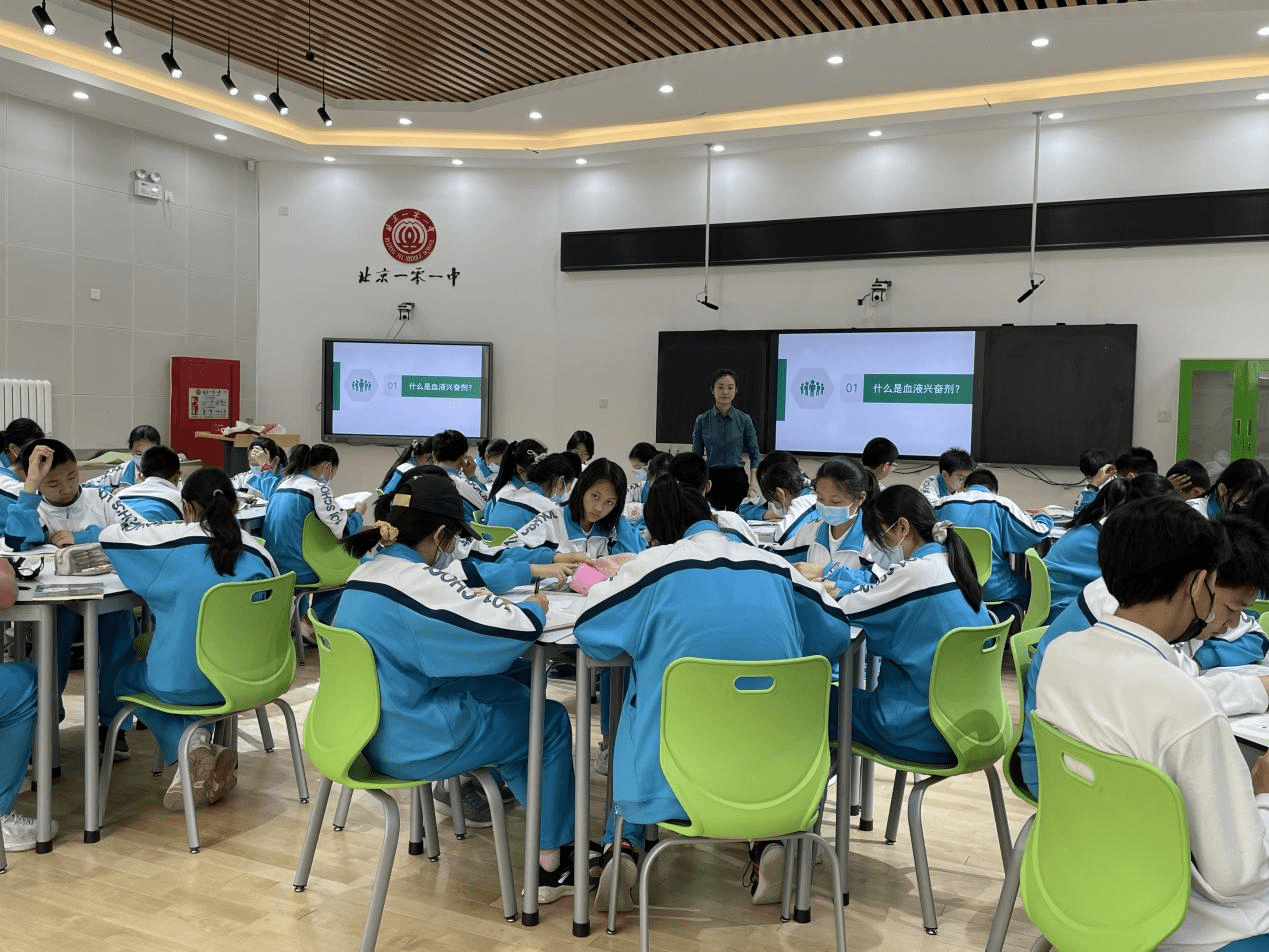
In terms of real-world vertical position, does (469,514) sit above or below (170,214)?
below

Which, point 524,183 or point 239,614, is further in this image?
point 524,183

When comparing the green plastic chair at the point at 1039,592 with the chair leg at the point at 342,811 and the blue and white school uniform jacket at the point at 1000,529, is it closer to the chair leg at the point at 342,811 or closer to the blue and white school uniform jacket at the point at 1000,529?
the blue and white school uniform jacket at the point at 1000,529

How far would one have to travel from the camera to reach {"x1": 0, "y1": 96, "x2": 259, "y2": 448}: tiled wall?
8.88m

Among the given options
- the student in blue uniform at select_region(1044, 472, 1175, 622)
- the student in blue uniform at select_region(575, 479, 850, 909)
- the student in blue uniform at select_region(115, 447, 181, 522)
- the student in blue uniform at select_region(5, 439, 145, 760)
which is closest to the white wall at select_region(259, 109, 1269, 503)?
the student in blue uniform at select_region(1044, 472, 1175, 622)

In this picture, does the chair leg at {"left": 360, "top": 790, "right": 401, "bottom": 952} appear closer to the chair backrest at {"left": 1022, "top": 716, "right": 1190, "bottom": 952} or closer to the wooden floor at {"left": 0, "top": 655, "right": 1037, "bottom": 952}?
the wooden floor at {"left": 0, "top": 655, "right": 1037, "bottom": 952}

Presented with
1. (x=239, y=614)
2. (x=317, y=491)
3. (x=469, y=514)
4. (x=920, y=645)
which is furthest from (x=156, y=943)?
(x=469, y=514)

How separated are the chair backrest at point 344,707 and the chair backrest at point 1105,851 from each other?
1.62 metres

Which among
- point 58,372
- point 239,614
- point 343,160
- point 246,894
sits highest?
point 343,160

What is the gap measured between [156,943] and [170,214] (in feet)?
28.1

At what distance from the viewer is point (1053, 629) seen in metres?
2.73

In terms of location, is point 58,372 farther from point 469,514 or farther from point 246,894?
point 246,894

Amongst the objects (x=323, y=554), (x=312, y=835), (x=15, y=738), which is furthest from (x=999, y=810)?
(x=323, y=554)

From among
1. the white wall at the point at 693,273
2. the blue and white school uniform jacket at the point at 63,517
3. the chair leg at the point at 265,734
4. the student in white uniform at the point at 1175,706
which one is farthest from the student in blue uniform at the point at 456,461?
the student in white uniform at the point at 1175,706

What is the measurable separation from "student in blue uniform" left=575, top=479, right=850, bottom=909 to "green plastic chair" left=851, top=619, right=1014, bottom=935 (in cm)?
39
